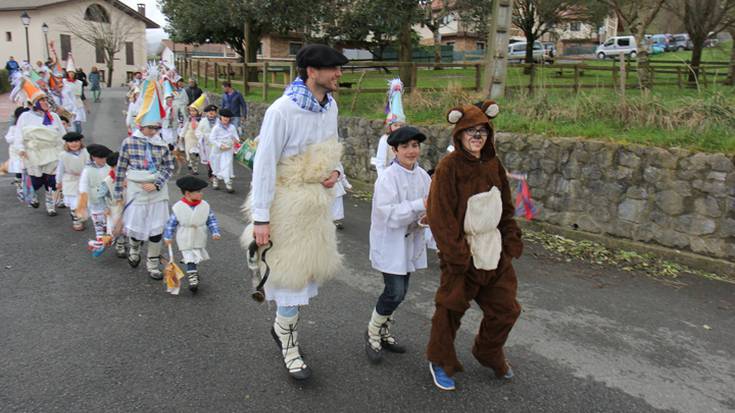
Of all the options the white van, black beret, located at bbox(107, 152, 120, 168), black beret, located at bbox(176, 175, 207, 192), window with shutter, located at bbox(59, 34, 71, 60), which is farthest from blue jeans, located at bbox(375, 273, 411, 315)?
window with shutter, located at bbox(59, 34, 71, 60)

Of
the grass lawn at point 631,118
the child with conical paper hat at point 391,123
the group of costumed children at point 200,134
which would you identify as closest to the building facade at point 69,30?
the group of costumed children at point 200,134

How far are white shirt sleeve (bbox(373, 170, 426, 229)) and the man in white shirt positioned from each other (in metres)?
0.38

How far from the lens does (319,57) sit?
11.6ft

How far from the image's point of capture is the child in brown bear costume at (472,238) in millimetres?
3576

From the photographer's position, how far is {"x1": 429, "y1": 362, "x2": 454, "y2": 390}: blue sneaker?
3.77 meters

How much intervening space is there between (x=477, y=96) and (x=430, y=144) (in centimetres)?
206

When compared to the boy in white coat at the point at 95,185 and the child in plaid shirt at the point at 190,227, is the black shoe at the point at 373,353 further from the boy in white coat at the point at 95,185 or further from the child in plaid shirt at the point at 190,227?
the boy in white coat at the point at 95,185

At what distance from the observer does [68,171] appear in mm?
7875

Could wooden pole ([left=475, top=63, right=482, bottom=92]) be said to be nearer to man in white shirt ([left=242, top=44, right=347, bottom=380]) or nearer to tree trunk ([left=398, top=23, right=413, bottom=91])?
tree trunk ([left=398, top=23, right=413, bottom=91])

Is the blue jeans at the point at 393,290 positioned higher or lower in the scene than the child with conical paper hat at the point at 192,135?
lower

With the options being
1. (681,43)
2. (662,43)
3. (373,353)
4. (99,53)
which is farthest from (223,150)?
A: (681,43)

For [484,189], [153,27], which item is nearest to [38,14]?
[153,27]

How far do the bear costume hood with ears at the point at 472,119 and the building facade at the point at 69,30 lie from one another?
4835cm

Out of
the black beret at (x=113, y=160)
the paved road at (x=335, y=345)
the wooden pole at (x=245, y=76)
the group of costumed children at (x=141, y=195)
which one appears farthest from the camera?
the wooden pole at (x=245, y=76)
